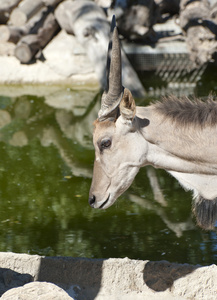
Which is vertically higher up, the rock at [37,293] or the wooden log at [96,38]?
the rock at [37,293]

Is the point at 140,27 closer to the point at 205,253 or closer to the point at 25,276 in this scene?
the point at 205,253

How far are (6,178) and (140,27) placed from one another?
5.82 meters

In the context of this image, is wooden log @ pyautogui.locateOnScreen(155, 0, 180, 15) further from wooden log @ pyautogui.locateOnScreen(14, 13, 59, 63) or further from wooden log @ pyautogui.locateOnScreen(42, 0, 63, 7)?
wooden log @ pyautogui.locateOnScreen(14, 13, 59, 63)

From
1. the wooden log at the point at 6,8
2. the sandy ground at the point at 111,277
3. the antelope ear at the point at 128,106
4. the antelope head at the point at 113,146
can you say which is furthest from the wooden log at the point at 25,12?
the antelope ear at the point at 128,106

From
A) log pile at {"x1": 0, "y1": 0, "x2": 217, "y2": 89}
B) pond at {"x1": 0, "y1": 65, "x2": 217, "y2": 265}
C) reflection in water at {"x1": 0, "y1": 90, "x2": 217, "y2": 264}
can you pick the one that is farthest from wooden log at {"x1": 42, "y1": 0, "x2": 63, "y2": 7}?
reflection in water at {"x1": 0, "y1": 90, "x2": 217, "y2": 264}

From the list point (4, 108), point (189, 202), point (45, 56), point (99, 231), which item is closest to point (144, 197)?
point (189, 202)

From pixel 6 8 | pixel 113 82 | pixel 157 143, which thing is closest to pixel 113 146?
pixel 157 143

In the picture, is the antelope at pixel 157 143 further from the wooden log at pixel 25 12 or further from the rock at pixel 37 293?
the wooden log at pixel 25 12

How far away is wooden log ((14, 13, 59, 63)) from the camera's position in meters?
12.5

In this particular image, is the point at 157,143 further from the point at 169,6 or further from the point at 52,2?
the point at 169,6

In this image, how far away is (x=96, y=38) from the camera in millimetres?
11602

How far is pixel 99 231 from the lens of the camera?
5.87 metres

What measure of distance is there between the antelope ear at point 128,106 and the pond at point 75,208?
74.1 inches

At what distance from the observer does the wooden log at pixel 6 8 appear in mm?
13542
